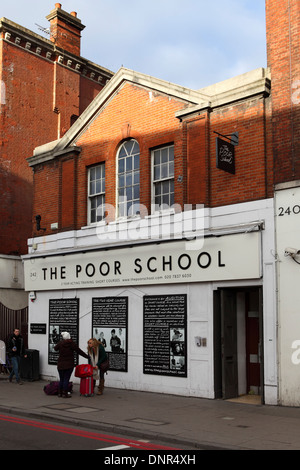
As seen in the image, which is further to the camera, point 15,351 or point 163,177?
point 15,351

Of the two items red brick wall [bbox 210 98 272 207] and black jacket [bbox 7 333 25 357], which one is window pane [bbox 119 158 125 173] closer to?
red brick wall [bbox 210 98 272 207]

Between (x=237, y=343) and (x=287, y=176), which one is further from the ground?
(x=287, y=176)

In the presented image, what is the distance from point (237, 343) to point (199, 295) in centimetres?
153

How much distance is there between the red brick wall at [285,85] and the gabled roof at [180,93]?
415 mm

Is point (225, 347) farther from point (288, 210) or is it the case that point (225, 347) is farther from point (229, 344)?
point (288, 210)

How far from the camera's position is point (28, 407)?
11953 millimetres

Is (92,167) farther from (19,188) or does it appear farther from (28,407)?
(28,407)

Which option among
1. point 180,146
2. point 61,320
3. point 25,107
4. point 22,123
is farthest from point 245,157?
point 25,107

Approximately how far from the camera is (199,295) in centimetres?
1359

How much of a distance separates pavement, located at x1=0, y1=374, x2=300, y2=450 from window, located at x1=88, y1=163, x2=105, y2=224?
5.25 meters

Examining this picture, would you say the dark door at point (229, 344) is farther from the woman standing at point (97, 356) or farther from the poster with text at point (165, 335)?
the woman standing at point (97, 356)

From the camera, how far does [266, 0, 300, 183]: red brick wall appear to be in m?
12.2

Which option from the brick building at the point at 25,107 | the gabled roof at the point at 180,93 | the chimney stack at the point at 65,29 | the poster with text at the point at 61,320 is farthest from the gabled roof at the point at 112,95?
the chimney stack at the point at 65,29
